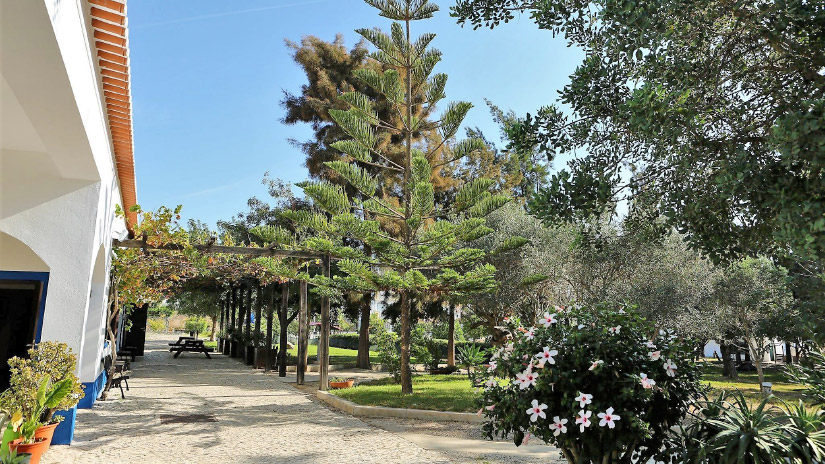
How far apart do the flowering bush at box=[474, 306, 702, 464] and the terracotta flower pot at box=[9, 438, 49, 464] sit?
384cm

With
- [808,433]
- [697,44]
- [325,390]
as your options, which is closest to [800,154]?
[697,44]

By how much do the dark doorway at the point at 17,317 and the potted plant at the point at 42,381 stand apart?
3.09 meters

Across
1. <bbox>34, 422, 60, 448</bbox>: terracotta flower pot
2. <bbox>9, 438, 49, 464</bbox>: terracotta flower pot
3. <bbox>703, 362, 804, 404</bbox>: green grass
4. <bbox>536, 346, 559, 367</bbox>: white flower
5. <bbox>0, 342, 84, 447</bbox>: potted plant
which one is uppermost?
<bbox>536, 346, 559, 367</bbox>: white flower

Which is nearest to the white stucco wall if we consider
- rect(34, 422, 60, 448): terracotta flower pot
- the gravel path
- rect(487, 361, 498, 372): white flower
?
rect(34, 422, 60, 448): terracotta flower pot

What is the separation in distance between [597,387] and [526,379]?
0.44 metres

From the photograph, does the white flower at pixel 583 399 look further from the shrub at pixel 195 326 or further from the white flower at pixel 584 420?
the shrub at pixel 195 326

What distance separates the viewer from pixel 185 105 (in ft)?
44.7

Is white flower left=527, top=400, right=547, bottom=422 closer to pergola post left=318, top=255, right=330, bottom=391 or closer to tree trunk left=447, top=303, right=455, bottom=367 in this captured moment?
pergola post left=318, top=255, right=330, bottom=391

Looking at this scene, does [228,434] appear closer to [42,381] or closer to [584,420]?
[42,381]

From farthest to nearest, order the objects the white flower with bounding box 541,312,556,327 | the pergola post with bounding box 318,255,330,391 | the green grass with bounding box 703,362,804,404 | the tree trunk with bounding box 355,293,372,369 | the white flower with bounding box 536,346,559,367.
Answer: the tree trunk with bounding box 355,293,372,369
the green grass with bounding box 703,362,804,404
the pergola post with bounding box 318,255,330,391
the white flower with bounding box 541,312,556,327
the white flower with bounding box 536,346,559,367

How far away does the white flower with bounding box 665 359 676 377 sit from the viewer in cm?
337

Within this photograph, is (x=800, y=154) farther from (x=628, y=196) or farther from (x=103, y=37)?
(x=103, y=37)

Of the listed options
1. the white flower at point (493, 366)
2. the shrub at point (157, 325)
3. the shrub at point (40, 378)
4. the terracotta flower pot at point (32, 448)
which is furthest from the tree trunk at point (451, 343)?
the shrub at point (157, 325)

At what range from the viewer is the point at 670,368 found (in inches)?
133
